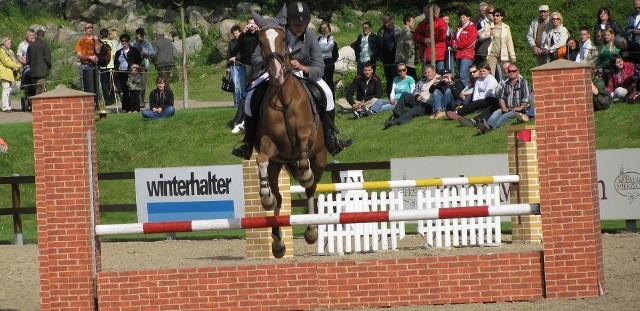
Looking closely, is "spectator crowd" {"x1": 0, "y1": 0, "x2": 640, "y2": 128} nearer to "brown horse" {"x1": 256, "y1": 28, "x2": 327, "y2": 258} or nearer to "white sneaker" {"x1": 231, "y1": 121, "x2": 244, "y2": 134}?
"white sneaker" {"x1": 231, "y1": 121, "x2": 244, "y2": 134}

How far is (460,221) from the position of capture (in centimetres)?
1841

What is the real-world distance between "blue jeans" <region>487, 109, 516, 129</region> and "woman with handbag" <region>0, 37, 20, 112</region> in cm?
1173

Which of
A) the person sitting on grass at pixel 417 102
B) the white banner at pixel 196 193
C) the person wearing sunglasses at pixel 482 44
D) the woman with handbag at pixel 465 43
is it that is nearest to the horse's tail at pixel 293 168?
the white banner at pixel 196 193

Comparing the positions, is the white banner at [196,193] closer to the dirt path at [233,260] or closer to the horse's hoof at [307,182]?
the dirt path at [233,260]

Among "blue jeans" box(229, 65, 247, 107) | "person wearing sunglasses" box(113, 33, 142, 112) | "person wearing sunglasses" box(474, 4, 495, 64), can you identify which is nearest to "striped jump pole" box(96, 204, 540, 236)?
"person wearing sunglasses" box(474, 4, 495, 64)

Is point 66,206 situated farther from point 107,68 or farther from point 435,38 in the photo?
point 107,68

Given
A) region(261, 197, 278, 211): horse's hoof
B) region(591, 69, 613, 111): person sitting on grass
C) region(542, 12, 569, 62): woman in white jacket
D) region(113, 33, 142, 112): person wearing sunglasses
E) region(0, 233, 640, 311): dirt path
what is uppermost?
region(113, 33, 142, 112): person wearing sunglasses

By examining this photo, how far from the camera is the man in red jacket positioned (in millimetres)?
24234

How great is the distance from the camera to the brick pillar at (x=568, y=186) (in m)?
12.6

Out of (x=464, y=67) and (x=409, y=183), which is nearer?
(x=409, y=183)

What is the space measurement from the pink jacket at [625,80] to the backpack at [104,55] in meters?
10.8

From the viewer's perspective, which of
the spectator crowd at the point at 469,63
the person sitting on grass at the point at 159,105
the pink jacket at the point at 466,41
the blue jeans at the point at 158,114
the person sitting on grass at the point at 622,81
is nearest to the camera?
the person sitting on grass at the point at 622,81

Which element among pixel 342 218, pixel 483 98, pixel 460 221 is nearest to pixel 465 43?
pixel 483 98

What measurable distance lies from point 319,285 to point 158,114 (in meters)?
14.3
